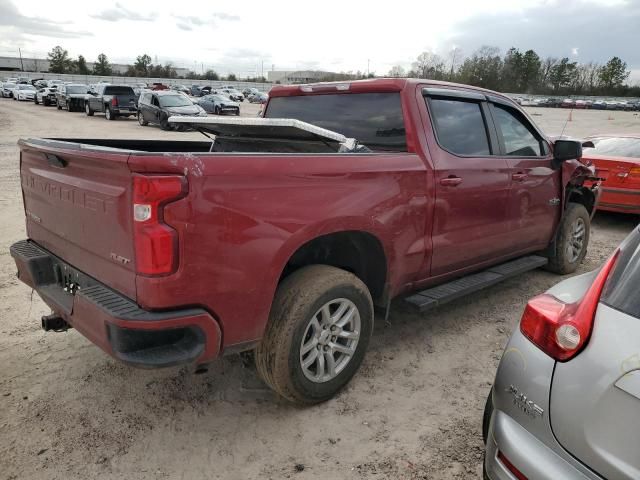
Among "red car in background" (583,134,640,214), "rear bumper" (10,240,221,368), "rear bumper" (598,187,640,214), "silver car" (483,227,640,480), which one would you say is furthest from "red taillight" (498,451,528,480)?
"rear bumper" (598,187,640,214)

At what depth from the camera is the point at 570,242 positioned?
214 inches

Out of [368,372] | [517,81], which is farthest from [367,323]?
[517,81]

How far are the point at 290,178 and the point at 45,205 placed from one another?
5.09 feet

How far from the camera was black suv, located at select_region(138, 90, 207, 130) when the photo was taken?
21375mm

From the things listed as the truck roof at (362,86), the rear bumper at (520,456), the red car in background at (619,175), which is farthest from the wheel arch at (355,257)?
the red car in background at (619,175)

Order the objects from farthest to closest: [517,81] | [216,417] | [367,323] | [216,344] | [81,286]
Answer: [517,81]
[367,323]
[216,417]
[81,286]
[216,344]

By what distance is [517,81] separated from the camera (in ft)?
330

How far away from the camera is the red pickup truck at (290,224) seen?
7.27 ft

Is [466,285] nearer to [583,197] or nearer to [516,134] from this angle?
[516,134]

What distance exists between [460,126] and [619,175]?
17.2 ft

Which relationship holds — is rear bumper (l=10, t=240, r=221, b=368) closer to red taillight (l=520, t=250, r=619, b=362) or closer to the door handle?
red taillight (l=520, t=250, r=619, b=362)

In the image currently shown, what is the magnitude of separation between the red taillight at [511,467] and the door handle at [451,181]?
79.8 inches

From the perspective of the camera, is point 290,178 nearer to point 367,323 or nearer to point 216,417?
point 367,323

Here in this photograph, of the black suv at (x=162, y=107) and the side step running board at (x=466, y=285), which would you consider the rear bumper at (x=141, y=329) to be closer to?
the side step running board at (x=466, y=285)
